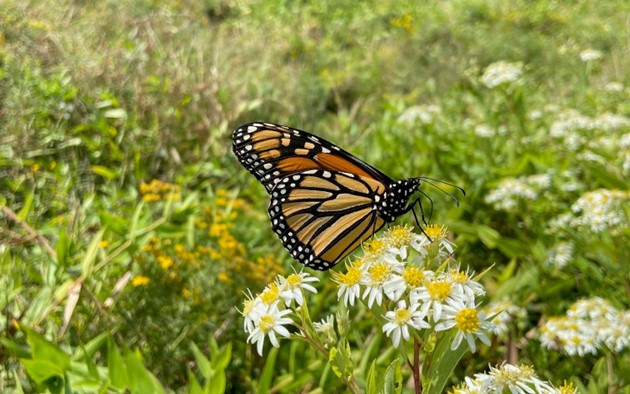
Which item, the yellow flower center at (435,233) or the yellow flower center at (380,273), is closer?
the yellow flower center at (380,273)

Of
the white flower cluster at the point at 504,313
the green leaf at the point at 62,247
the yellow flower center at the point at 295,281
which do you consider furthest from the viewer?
the white flower cluster at the point at 504,313

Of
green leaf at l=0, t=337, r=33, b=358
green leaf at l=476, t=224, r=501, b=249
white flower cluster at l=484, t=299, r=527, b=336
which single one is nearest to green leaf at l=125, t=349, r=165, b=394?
green leaf at l=0, t=337, r=33, b=358

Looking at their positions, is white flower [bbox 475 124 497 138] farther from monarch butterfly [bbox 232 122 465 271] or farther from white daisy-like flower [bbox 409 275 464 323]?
white daisy-like flower [bbox 409 275 464 323]

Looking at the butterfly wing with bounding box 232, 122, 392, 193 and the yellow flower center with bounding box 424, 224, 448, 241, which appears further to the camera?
the butterfly wing with bounding box 232, 122, 392, 193

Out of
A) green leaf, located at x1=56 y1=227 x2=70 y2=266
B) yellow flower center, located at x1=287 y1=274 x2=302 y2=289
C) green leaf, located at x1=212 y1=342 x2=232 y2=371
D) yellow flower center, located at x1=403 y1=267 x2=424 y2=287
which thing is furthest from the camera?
green leaf, located at x1=56 y1=227 x2=70 y2=266

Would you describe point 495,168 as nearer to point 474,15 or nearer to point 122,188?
point 122,188

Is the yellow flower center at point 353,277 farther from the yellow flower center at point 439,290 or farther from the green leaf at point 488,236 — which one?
the green leaf at point 488,236

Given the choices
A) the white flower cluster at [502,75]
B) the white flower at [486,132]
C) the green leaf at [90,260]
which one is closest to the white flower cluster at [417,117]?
the white flower at [486,132]
